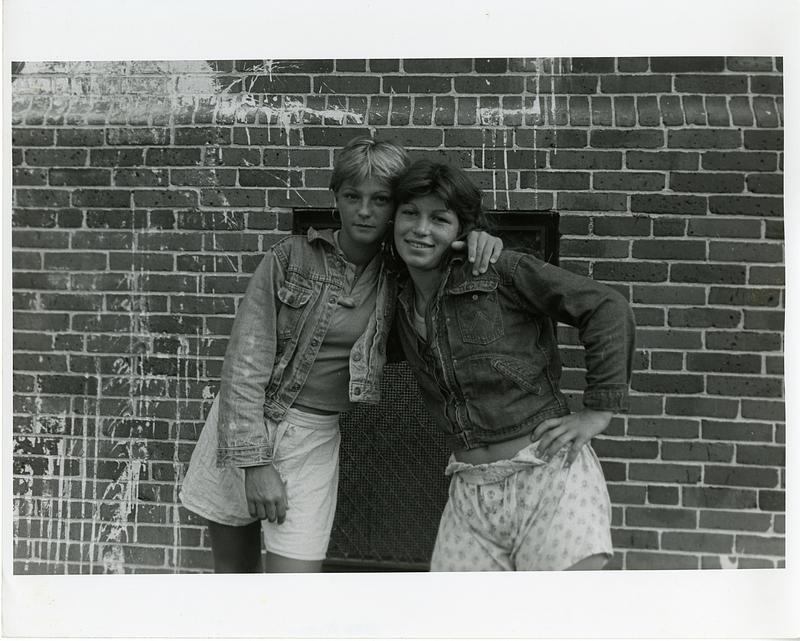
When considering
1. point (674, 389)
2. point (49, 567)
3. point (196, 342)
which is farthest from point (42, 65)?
point (674, 389)

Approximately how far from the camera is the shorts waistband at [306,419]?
230 centimetres

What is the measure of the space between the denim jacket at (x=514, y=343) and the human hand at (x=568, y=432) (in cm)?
3

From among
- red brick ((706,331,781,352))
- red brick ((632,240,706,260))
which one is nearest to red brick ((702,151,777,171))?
red brick ((632,240,706,260))

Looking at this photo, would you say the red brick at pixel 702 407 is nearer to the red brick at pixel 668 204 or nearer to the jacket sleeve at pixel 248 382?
the red brick at pixel 668 204

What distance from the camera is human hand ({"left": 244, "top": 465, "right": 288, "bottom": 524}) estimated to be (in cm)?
222

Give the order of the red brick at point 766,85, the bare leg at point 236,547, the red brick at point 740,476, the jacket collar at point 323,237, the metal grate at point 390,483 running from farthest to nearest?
the metal grate at point 390,483, the red brick at point 740,476, the red brick at point 766,85, the bare leg at point 236,547, the jacket collar at point 323,237

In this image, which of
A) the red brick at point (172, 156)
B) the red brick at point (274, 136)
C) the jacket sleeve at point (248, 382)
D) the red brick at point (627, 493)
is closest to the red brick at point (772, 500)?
the red brick at point (627, 493)

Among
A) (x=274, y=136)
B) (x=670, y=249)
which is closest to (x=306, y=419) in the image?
(x=274, y=136)

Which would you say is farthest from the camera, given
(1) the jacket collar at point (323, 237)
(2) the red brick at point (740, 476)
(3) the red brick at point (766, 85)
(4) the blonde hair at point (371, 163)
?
(2) the red brick at point (740, 476)

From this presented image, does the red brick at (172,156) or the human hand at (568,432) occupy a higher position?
the red brick at (172,156)

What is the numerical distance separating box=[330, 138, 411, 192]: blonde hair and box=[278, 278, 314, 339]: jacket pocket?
0.33 meters

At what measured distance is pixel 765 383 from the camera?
2590 millimetres

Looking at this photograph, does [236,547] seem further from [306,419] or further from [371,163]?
[371,163]

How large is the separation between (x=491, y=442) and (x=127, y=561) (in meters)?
1.46
